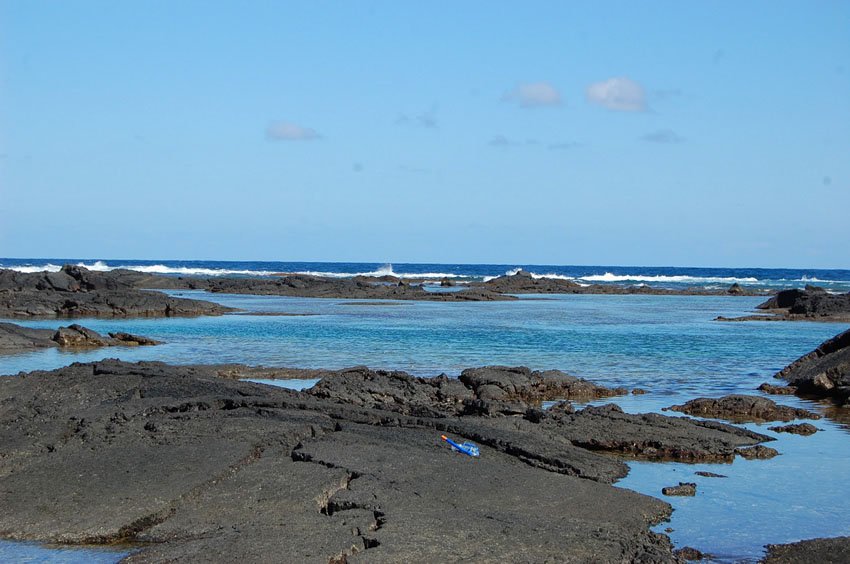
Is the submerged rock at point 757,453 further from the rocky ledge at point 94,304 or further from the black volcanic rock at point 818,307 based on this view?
the black volcanic rock at point 818,307

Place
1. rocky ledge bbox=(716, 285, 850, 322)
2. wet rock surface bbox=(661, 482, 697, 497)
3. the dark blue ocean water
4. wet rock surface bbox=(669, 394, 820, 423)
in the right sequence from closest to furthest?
1. wet rock surface bbox=(661, 482, 697, 497)
2. wet rock surface bbox=(669, 394, 820, 423)
3. rocky ledge bbox=(716, 285, 850, 322)
4. the dark blue ocean water

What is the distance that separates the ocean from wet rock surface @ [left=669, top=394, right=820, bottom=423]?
1.64ft

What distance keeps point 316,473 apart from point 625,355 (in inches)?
686

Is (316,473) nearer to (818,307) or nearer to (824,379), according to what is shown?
(824,379)

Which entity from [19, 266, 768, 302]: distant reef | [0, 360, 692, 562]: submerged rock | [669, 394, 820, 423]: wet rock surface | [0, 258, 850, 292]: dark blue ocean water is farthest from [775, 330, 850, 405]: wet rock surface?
[0, 258, 850, 292]: dark blue ocean water

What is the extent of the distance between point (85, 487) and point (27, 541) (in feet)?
3.46

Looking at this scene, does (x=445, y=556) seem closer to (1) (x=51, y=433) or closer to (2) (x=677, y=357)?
(1) (x=51, y=433)

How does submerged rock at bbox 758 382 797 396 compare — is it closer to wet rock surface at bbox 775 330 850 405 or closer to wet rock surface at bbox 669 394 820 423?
wet rock surface at bbox 775 330 850 405

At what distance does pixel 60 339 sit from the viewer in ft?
83.9

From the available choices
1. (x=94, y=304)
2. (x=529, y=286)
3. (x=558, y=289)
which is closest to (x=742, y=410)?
(x=94, y=304)

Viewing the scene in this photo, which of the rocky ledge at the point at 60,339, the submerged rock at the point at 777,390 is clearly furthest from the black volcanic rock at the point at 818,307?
the rocky ledge at the point at 60,339

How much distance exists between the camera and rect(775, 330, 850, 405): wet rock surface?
17.9 meters

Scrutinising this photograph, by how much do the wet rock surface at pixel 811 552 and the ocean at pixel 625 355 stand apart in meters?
0.19

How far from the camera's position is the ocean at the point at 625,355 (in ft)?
30.2
